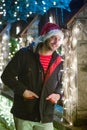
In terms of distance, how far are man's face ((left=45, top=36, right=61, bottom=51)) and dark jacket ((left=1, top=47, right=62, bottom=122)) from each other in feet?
0.57

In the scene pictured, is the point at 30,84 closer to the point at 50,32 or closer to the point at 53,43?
the point at 53,43

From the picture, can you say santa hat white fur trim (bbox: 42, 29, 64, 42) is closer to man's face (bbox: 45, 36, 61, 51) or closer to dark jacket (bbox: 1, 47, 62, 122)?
man's face (bbox: 45, 36, 61, 51)

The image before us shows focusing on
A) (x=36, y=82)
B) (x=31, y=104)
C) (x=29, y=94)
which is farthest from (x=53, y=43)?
(x=31, y=104)

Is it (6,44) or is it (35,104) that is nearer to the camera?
(35,104)

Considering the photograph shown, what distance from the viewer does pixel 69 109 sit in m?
8.12

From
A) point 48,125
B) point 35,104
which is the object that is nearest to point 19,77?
point 35,104

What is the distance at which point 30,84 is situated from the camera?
4523 mm

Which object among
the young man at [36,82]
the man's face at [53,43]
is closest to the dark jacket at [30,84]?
the young man at [36,82]

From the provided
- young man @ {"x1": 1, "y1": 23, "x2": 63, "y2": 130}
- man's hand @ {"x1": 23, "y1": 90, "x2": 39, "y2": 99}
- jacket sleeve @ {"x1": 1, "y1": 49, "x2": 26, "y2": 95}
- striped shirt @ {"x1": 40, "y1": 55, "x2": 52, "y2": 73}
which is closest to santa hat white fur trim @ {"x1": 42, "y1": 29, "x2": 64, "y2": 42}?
young man @ {"x1": 1, "y1": 23, "x2": 63, "y2": 130}

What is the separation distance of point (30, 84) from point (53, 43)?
0.56 m

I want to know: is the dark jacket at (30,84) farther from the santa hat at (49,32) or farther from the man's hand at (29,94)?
the santa hat at (49,32)

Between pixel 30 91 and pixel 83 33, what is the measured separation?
11.9 ft

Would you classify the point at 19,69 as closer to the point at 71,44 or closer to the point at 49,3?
the point at 71,44

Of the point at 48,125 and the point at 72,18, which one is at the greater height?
the point at 72,18
